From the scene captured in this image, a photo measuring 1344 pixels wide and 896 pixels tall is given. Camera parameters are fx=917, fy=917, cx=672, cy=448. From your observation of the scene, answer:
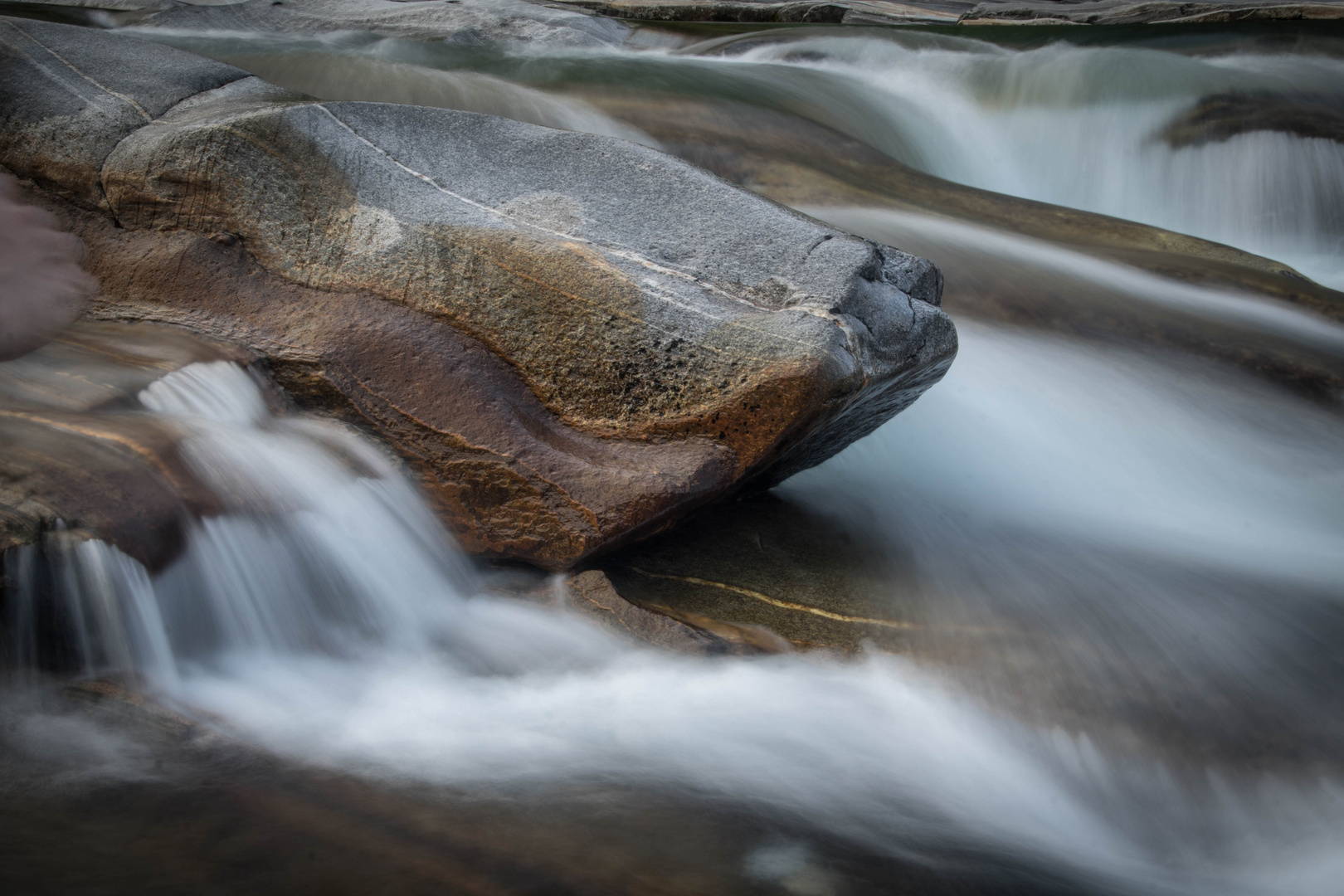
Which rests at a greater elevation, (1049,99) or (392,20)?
(392,20)

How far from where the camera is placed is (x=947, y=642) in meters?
2.82

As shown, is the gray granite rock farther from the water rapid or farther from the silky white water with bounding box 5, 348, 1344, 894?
the water rapid

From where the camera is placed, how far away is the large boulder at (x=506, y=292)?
2.77 meters

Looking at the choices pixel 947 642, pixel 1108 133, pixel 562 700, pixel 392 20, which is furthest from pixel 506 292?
pixel 1108 133

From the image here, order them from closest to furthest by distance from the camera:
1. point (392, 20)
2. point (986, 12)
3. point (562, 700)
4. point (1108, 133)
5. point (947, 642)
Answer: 1. point (562, 700)
2. point (947, 642)
3. point (392, 20)
4. point (1108, 133)
5. point (986, 12)

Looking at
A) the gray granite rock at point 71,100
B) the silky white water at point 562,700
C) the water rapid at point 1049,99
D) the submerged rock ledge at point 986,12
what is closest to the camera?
the silky white water at point 562,700

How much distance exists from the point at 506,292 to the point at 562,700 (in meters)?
1.25

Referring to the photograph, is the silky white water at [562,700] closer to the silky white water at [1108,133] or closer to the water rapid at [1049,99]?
the water rapid at [1049,99]

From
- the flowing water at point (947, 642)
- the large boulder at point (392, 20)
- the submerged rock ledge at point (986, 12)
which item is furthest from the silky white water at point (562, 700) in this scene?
the submerged rock ledge at point (986, 12)

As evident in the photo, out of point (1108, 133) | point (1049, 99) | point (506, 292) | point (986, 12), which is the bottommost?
point (506, 292)

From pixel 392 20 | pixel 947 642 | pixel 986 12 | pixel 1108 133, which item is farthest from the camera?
pixel 986 12

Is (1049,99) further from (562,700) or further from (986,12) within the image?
(562,700)

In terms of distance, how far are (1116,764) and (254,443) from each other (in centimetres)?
257

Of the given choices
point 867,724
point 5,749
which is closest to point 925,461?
point 867,724
